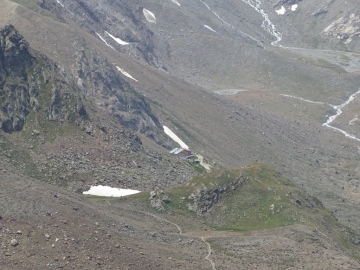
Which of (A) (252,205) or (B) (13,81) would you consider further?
(B) (13,81)

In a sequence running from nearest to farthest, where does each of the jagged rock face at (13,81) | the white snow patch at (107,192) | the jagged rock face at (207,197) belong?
the jagged rock face at (207,197)
the white snow patch at (107,192)
the jagged rock face at (13,81)

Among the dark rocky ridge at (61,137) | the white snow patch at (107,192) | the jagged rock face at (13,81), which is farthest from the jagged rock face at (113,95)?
the white snow patch at (107,192)

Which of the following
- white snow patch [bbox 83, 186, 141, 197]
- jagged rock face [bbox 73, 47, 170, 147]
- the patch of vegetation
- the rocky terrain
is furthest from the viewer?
jagged rock face [bbox 73, 47, 170, 147]

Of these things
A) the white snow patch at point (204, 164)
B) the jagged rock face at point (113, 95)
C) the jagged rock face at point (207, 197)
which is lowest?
the jagged rock face at point (113, 95)

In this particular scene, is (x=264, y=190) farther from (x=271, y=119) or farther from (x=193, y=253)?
(x=271, y=119)

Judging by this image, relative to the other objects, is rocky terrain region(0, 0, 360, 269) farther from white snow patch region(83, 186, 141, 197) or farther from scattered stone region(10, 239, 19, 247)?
white snow patch region(83, 186, 141, 197)

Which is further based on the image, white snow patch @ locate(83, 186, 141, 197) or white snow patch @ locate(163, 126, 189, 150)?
white snow patch @ locate(163, 126, 189, 150)

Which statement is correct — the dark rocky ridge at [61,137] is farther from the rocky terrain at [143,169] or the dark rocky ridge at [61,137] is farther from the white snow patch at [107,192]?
the white snow patch at [107,192]

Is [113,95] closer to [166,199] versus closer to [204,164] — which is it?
[204,164]

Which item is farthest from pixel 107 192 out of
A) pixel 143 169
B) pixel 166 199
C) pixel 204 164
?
pixel 204 164

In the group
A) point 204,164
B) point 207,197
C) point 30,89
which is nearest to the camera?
point 207,197

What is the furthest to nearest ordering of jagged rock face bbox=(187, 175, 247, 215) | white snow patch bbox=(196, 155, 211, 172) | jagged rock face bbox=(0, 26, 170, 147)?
white snow patch bbox=(196, 155, 211, 172) → jagged rock face bbox=(0, 26, 170, 147) → jagged rock face bbox=(187, 175, 247, 215)

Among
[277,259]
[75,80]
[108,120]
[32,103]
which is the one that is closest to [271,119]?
[75,80]

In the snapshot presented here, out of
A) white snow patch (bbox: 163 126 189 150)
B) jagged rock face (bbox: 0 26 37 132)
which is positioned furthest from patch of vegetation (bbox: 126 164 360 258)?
white snow patch (bbox: 163 126 189 150)
